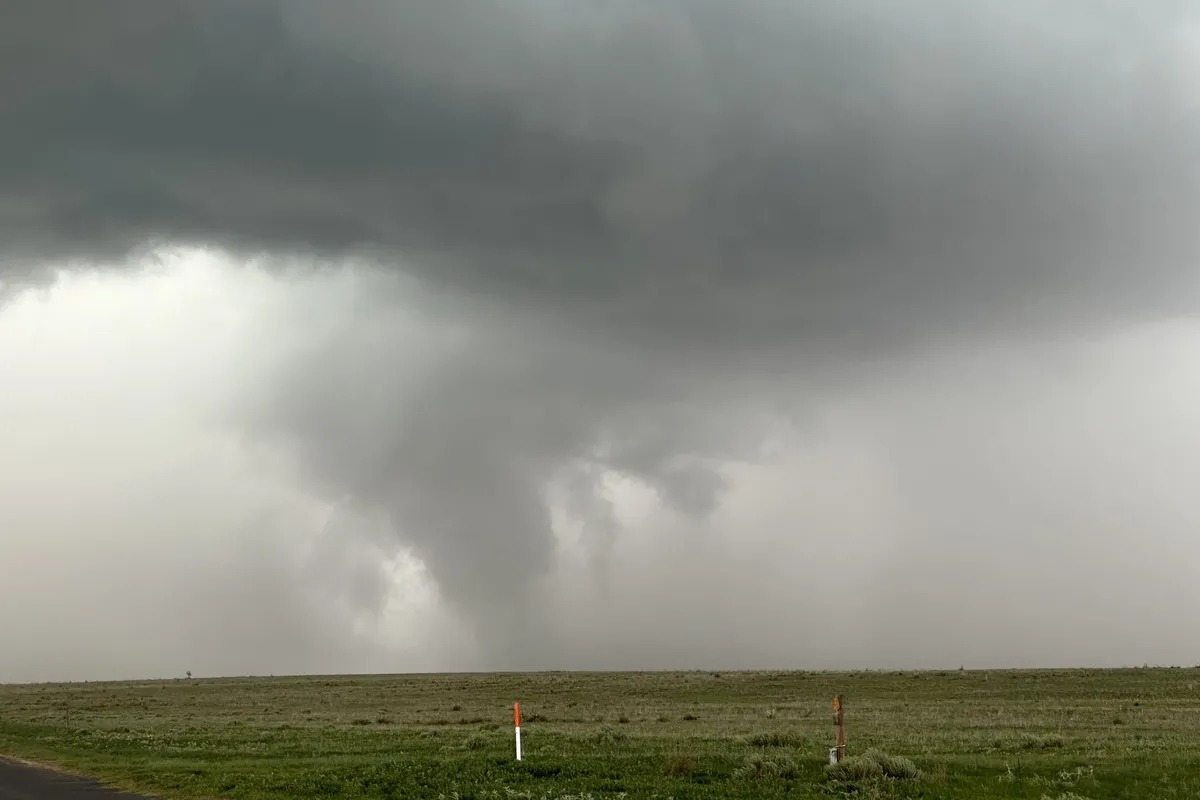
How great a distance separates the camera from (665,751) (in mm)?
26406

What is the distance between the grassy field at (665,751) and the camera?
1992 centimetres

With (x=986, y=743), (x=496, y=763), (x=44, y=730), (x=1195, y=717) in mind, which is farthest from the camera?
(x=44, y=730)

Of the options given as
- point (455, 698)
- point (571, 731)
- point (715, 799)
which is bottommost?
point (455, 698)

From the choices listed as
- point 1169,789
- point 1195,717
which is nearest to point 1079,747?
point 1169,789

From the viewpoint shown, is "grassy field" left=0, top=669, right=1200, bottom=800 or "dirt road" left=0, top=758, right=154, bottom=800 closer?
"grassy field" left=0, top=669, right=1200, bottom=800

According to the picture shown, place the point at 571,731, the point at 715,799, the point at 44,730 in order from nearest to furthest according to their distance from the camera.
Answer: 1. the point at 715,799
2. the point at 571,731
3. the point at 44,730

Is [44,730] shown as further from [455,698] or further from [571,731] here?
[455,698]

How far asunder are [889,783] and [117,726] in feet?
142

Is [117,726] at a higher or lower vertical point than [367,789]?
lower

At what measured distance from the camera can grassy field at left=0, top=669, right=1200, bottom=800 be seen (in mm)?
19922

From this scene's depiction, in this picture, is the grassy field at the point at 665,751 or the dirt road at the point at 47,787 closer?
the grassy field at the point at 665,751

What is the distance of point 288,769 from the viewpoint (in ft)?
81.3

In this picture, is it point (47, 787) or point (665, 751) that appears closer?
point (47, 787)

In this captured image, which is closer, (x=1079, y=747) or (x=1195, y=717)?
(x=1079, y=747)
